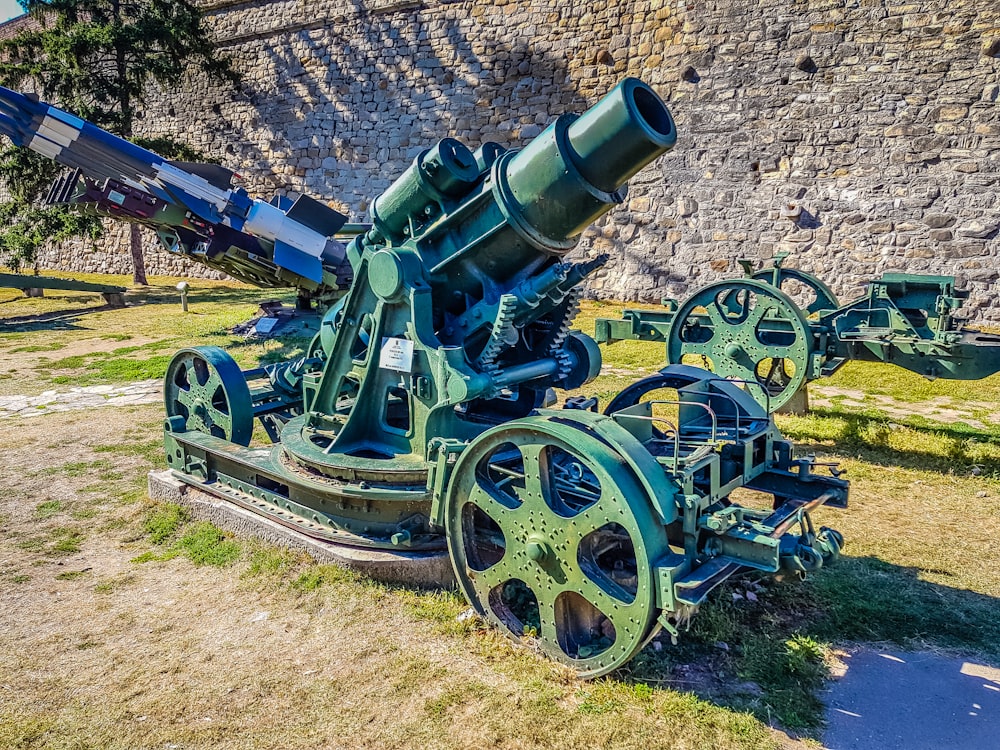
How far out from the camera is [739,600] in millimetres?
4148

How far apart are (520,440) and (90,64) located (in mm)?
17571

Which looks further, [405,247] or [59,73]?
[59,73]

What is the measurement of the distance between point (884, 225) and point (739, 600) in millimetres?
9624

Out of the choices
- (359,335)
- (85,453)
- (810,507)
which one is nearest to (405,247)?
(359,335)

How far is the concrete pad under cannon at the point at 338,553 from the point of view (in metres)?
4.34

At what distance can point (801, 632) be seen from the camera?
3920 millimetres

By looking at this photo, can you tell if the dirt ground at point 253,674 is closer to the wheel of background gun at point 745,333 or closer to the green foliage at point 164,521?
the green foliage at point 164,521

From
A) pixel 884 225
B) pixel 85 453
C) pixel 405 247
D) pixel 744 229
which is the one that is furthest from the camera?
pixel 744 229

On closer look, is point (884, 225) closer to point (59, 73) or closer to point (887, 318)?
point (887, 318)

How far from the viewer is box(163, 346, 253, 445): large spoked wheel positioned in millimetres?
5562

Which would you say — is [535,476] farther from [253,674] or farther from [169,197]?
[169,197]

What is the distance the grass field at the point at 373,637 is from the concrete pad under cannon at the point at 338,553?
0.09 m

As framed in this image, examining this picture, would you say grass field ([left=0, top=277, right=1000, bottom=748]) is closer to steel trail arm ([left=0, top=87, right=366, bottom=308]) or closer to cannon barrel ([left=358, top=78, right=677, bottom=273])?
cannon barrel ([left=358, top=78, right=677, bottom=273])

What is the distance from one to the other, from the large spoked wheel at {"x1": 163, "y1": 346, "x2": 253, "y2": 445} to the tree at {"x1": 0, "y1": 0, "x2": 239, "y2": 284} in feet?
39.6
